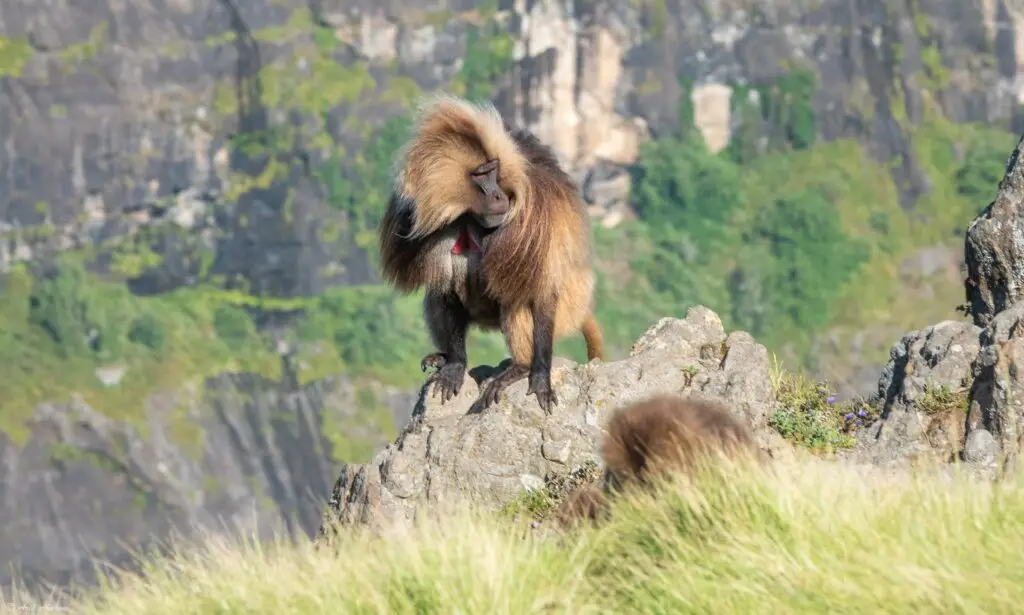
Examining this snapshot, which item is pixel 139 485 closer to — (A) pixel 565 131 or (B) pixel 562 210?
(A) pixel 565 131

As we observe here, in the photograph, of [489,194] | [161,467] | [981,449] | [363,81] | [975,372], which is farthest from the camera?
[363,81]

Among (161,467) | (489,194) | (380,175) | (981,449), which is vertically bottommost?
(161,467)

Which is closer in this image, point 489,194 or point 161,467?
point 489,194

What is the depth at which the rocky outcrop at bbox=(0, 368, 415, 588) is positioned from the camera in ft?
274

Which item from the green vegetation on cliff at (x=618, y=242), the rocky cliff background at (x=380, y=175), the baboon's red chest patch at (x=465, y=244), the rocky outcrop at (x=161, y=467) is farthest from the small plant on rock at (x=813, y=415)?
the green vegetation on cliff at (x=618, y=242)

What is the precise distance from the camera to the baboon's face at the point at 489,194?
1162 centimetres

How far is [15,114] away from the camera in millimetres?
96812

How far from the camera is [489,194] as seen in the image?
11.6 metres

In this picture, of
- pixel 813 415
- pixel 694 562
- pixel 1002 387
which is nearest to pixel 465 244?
pixel 813 415

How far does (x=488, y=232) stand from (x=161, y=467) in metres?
75.6

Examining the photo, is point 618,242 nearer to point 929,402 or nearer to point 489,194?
point 489,194

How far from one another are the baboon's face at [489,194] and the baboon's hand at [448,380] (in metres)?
1.27

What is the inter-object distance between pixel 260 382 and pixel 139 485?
1120 cm

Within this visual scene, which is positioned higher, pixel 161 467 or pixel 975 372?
pixel 975 372
